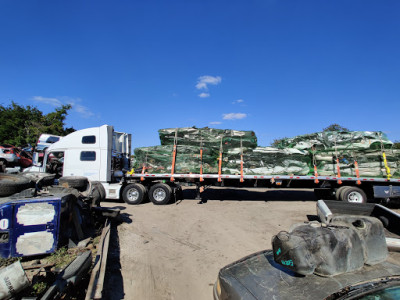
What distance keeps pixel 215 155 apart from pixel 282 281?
27.4ft

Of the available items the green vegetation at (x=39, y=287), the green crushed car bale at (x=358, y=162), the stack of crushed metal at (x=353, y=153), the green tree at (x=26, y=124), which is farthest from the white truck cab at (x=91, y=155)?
the green tree at (x=26, y=124)

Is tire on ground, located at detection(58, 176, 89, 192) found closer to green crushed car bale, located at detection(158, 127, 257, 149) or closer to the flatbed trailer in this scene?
the flatbed trailer

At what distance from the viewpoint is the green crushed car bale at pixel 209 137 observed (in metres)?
10.6

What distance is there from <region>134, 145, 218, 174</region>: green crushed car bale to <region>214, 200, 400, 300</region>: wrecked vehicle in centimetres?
787

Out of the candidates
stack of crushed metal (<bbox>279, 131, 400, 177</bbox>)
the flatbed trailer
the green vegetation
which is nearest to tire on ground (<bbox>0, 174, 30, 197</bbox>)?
the green vegetation

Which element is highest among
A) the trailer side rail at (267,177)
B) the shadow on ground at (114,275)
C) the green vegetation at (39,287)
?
the trailer side rail at (267,177)

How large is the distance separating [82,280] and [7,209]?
1890 mm

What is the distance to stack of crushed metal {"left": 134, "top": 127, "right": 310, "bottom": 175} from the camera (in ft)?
34.2

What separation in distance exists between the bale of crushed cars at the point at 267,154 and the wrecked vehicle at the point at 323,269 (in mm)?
7802

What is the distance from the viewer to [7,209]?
160 inches

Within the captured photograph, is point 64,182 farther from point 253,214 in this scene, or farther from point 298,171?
point 298,171

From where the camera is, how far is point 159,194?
34.8 feet

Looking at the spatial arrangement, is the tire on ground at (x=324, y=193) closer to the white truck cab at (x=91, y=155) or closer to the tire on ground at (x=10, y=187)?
the white truck cab at (x=91, y=155)

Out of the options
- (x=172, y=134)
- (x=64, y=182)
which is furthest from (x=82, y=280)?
(x=172, y=134)
